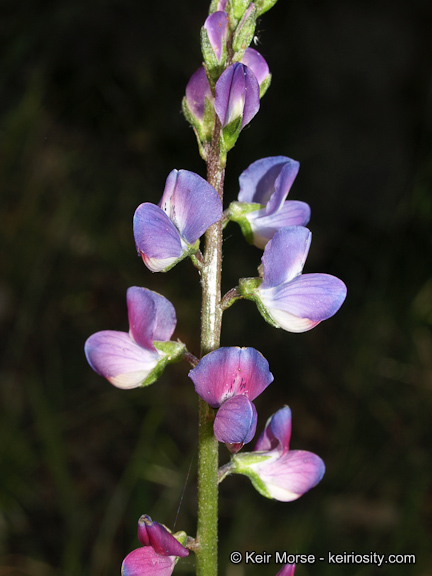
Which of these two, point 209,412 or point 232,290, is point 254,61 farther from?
point 209,412

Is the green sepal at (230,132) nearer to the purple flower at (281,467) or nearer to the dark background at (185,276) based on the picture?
the purple flower at (281,467)

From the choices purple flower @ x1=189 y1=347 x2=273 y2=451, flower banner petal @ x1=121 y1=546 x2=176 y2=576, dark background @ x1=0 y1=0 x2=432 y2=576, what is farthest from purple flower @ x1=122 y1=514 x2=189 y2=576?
dark background @ x1=0 y1=0 x2=432 y2=576

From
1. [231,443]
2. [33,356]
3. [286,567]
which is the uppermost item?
[33,356]

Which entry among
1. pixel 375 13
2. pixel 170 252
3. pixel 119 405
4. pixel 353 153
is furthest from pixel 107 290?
pixel 170 252

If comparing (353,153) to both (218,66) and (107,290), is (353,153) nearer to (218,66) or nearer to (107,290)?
(107,290)

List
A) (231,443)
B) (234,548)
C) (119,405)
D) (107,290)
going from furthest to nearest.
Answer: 1. (107,290)
2. (119,405)
3. (234,548)
4. (231,443)

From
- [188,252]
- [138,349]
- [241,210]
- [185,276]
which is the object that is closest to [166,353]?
[138,349]

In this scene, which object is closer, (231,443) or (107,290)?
(231,443)

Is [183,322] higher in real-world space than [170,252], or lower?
higher
